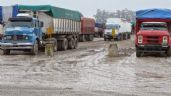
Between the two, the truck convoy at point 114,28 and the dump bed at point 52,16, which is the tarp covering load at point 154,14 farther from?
the truck convoy at point 114,28

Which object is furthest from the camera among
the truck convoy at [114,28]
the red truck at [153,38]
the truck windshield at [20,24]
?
the truck convoy at [114,28]

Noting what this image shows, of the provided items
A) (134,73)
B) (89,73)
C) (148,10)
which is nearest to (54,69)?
(89,73)

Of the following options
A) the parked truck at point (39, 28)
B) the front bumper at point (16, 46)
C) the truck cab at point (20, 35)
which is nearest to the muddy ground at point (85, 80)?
the front bumper at point (16, 46)

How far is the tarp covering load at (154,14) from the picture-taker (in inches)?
1292

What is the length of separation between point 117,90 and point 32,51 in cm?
1701

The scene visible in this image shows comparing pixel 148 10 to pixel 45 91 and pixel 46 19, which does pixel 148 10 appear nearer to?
pixel 46 19

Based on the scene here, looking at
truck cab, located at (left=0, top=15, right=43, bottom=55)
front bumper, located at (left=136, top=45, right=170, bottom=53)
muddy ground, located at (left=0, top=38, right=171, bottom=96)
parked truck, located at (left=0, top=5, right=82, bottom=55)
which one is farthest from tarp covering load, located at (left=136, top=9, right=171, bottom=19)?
muddy ground, located at (left=0, top=38, right=171, bottom=96)

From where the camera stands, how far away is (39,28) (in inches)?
1270

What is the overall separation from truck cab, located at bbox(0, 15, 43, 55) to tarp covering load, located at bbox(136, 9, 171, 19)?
271 inches

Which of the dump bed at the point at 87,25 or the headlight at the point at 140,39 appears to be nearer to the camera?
the headlight at the point at 140,39

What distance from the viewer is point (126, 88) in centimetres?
1470

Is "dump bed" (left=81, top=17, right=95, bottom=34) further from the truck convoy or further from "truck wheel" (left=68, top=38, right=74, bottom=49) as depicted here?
"truck wheel" (left=68, top=38, right=74, bottom=49)

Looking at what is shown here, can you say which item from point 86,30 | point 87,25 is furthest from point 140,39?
point 87,25

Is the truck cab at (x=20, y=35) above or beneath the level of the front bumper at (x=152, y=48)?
above
